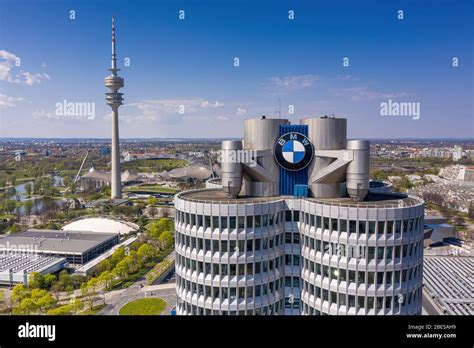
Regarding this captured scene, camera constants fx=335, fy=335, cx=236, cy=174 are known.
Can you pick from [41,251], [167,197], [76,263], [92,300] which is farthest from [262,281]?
[167,197]

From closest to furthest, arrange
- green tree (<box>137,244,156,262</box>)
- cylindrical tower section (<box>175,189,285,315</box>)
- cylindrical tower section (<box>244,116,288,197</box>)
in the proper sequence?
cylindrical tower section (<box>175,189,285,315</box>), cylindrical tower section (<box>244,116,288,197</box>), green tree (<box>137,244,156,262</box>)

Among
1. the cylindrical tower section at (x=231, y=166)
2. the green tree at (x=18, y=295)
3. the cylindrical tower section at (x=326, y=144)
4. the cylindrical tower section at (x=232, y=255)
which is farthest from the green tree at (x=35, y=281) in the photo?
the cylindrical tower section at (x=326, y=144)

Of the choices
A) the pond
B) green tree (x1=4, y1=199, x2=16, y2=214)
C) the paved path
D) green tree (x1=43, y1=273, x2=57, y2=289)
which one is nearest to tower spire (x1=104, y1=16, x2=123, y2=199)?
the pond

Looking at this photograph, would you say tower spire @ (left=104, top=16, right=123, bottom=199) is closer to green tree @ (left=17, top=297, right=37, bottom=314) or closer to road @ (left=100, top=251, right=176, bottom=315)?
road @ (left=100, top=251, right=176, bottom=315)

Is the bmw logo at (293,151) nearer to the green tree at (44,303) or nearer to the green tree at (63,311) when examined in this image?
the green tree at (63,311)
